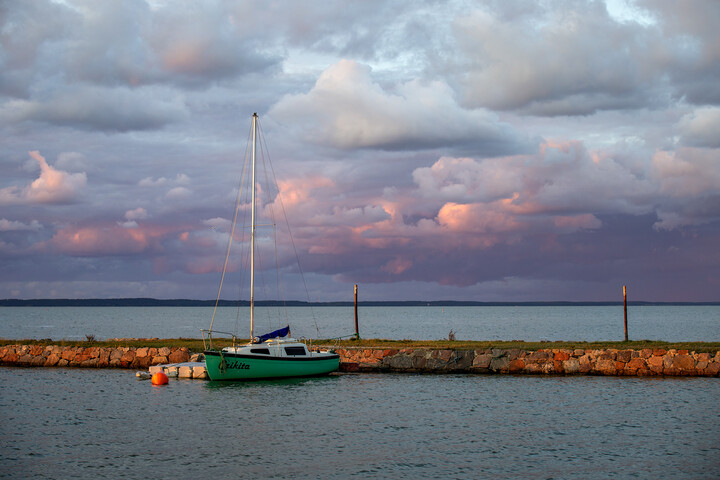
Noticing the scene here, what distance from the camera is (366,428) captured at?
26.6m

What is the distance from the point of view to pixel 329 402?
32656 millimetres

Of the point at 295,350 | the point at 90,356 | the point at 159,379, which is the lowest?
the point at 159,379

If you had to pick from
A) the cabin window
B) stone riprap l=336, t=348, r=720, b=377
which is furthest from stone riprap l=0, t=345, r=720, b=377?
the cabin window

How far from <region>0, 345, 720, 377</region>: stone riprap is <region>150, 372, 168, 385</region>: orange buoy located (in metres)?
4.65

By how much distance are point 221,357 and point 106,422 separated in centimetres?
1041

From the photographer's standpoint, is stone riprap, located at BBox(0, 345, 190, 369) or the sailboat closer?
the sailboat

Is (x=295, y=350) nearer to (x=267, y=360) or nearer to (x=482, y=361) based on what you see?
(x=267, y=360)

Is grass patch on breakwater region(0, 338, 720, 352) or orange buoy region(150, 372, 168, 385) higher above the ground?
grass patch on breakwater region(0, 338, 720, 352)

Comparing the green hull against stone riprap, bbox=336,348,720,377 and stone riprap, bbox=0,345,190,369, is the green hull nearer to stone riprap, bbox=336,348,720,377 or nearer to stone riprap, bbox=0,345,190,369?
stone riprap, bbox=336,348,720,377

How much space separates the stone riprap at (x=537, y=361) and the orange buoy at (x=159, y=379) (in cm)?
1007

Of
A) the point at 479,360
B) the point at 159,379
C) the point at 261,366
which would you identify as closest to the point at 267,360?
the point at 261,366

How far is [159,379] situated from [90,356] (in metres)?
10.0

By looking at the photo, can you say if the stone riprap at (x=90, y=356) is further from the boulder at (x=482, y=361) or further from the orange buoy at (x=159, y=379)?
the boulder at (x=482, y=361)

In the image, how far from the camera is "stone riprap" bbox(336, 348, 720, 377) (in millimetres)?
37188
